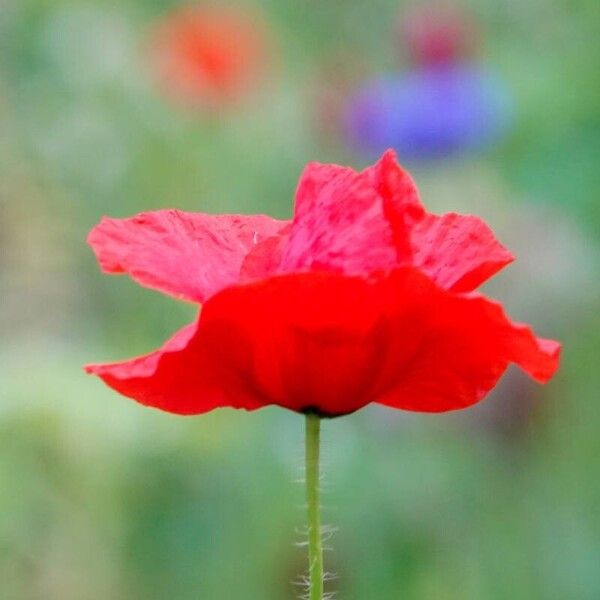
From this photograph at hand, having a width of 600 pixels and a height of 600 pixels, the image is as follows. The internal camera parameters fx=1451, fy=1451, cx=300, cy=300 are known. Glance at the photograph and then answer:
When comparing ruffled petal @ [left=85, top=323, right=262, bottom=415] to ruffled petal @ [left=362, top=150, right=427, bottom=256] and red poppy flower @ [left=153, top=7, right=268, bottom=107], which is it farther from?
red poppy flower @ [left=153, top=7, right=268, bottom=107]

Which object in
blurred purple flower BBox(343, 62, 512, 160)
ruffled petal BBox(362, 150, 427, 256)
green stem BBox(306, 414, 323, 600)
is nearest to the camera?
green stem BBox(306, 414, 323, 600)

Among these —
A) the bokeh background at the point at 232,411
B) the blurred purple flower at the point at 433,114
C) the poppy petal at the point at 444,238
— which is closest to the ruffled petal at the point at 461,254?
the poppy petal at the point at 444,238

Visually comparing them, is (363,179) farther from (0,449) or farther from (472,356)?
(0,449)

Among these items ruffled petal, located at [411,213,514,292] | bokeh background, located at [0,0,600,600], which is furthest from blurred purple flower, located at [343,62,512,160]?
ruffled petal, located at [411,213,514,292]

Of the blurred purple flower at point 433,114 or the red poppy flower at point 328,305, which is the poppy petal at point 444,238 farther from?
the blurred purple flower at point 433,114

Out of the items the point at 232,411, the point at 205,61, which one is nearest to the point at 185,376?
the point at 232,411

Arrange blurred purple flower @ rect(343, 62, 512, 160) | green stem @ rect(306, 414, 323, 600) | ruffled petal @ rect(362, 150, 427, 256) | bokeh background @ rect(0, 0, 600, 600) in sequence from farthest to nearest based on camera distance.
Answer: blurred purple flower @ rect(343, 62, 512, 160), bokeh background @ rect(0, 0, 600, 600), ruffled petal @ rect(362, 150, 427, 256), green stem @ rect(306, 414, 323, 600)

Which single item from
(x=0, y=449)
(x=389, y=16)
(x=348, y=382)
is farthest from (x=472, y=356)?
(x=389, y=16)
